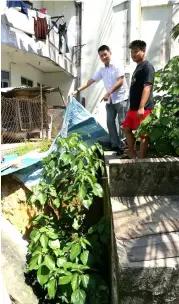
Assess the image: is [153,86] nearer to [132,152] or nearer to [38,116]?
[132,152]

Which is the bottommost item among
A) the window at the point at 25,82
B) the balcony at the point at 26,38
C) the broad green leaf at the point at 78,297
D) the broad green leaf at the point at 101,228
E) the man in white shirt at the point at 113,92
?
the broad green leaf at the point at 78,297

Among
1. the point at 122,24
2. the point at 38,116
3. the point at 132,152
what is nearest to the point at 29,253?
the point at 132,152

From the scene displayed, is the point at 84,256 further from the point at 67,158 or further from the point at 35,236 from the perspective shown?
the point at 67,158

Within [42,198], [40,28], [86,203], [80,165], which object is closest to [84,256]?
[86,203]

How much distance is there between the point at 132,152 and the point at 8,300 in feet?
6.81

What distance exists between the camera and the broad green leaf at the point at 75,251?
10.0ft

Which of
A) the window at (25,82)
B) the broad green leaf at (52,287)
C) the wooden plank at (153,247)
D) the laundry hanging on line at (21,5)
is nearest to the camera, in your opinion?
the wooden plank at (153,247)

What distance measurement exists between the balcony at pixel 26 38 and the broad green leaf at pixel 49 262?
5.56 m

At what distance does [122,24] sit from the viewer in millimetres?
11102

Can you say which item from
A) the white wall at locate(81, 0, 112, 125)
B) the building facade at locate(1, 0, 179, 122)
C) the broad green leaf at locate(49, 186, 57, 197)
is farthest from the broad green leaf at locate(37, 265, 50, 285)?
the white wall at locate(81, 0, 112, 125)

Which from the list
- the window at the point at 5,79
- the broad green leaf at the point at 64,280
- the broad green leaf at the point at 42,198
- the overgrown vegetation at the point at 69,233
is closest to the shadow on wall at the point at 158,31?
the window at the point at 5,79

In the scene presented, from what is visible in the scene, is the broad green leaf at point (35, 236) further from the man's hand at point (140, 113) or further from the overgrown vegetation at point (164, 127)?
the man's hand at point (140, 113)

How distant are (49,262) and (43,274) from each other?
129mm

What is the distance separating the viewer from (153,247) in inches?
73.1
